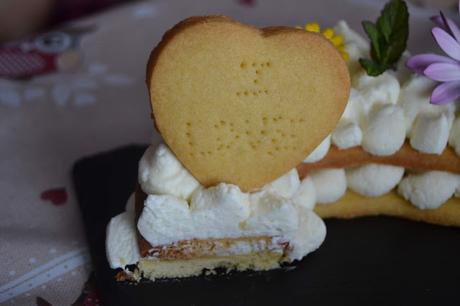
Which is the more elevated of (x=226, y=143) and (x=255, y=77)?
(x=255, y=77)

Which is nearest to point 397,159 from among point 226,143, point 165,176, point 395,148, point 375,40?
point 395,148

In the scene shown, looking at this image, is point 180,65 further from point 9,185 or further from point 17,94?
point 17,94

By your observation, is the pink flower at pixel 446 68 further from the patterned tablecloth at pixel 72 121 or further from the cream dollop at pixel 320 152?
the patterned tablecloth at pixel 72 121

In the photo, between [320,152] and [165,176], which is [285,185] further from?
[165,176]

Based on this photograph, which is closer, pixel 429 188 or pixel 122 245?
pixel 122 245

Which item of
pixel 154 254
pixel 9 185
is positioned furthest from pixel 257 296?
pixel 9 185

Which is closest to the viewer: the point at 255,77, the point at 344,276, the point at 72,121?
the point at 255,77
